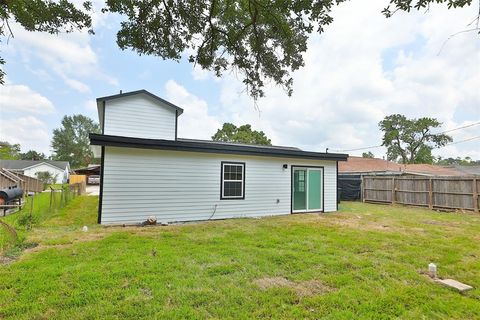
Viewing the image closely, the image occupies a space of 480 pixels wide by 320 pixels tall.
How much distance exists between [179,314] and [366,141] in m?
31.8

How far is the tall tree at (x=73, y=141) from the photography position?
51375 millimetres

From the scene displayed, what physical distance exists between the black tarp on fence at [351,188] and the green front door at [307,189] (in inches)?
236

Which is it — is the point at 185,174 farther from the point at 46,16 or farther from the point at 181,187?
the point at 46,16

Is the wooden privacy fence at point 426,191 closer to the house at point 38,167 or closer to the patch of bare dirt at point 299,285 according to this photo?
the patch of bare dirt at point 299,285

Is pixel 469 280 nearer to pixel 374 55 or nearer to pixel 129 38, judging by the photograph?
pixel 129 38

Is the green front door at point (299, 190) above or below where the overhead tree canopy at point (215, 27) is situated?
below

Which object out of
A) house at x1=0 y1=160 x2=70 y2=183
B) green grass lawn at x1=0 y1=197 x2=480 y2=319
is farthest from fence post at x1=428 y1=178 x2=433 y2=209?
house at x1=0 y1=160 x2=70 y2=183

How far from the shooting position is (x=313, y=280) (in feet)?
11.0

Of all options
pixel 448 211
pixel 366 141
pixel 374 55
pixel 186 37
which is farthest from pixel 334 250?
pixel 366 141

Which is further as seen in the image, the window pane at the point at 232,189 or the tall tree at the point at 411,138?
the tall tree at the point at 411,138

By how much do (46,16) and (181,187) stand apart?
4.85m

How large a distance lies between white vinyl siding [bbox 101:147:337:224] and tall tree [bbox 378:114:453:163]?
29.3m

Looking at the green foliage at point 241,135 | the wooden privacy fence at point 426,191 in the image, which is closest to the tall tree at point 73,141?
the green foliage at point 241,135

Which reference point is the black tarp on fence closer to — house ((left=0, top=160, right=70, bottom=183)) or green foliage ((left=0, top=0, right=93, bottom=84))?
green foliage ((left=0, top=0, right=93, bottom=84))
